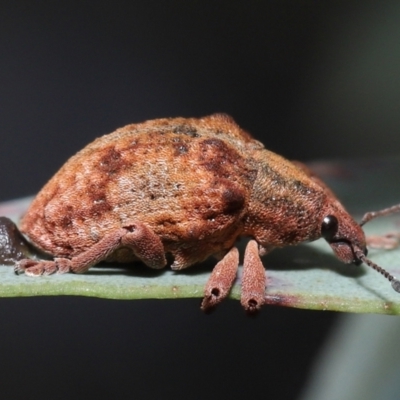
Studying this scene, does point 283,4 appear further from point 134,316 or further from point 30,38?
point 134,316

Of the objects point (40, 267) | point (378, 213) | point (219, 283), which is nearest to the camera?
point (40, 267)

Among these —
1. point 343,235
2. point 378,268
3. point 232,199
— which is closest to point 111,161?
point 232,199

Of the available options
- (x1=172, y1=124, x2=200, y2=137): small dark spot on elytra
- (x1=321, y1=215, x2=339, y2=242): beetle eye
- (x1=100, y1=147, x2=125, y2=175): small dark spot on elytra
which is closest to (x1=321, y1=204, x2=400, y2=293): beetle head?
(x1=321, y1=215, x2=339, y2=242): beetle eye

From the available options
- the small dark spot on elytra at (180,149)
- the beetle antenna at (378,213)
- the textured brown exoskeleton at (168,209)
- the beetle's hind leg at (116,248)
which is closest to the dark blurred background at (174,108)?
the beetle antenna at (378,213)

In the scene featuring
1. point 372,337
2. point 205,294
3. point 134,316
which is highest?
point 205,294

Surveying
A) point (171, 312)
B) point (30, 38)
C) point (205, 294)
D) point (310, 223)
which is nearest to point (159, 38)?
point (30, 38)

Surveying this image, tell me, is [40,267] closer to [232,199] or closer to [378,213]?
[232,199]

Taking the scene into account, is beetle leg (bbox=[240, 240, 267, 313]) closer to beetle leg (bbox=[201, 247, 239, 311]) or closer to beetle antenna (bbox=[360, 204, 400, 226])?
beetle leg (bbox=[201, 247, 239, 311])
